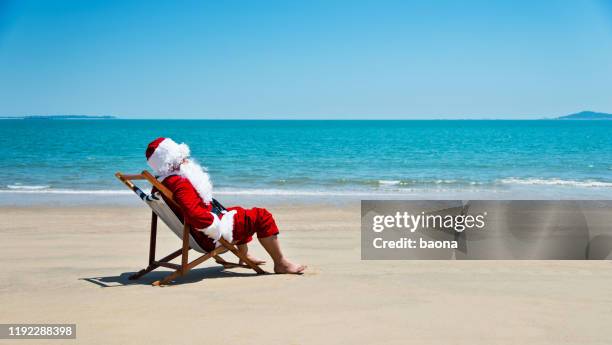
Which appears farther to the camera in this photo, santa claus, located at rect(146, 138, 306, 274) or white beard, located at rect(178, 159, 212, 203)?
white beard, located at rect(178, 159, 212, 203)

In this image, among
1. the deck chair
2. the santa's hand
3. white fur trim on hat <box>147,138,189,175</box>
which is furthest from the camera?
the santa's hand

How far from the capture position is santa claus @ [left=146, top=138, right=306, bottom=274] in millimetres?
5082

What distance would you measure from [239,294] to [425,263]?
2.15 metres

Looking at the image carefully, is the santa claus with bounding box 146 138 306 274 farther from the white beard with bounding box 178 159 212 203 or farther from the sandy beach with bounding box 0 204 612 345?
the sandy beach with bounding box 0 204 612 345

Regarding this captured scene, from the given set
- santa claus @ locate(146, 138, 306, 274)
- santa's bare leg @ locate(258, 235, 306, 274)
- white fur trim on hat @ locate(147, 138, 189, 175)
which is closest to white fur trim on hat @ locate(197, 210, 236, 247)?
santa claus @ locate(146, 138, 306, 274)

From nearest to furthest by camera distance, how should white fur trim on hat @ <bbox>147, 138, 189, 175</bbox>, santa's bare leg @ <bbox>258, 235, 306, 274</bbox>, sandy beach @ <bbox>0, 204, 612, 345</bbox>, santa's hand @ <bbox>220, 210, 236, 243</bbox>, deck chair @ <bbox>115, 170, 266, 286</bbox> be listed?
sandy beach @ <bbox>0, 204, 612, 345</bbox> → deck chair @ <bbox>115, 170, 266, 286</bbox> → white fur trim on hat @ <bbox>147, 138, 189, 175</bbox> → santa's hand @ <bbox>220, 210, 236, 243</bbox> → santa's bare leg @ <bbox>258, 235, 306, 274</bbox>

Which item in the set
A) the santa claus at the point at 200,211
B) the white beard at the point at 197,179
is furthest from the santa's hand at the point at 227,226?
the white beard at the point at 197,179

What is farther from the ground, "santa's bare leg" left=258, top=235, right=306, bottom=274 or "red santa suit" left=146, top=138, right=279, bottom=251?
"red santa suit" left=146, top=138, right=279, bottom=251

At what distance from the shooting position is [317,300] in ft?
15.2

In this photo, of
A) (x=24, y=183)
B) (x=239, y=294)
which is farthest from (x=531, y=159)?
(x=239, y=294)

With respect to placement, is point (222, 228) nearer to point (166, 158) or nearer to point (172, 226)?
point (172, 226)

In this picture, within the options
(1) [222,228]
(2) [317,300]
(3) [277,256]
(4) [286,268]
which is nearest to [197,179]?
(1) [222,228]

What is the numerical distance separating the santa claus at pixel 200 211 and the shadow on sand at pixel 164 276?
331 mm

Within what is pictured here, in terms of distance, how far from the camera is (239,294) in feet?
15.9
